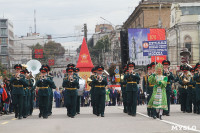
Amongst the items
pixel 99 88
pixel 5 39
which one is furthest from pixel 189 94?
pixel 5 39

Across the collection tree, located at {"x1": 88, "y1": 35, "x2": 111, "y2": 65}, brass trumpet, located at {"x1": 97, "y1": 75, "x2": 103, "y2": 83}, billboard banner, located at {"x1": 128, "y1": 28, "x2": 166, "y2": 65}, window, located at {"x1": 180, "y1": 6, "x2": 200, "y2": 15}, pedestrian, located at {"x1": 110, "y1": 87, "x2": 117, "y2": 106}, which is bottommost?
pedestrian, located at {"x1": 110, "y1": 87, "x2": 117, "y2": 106}

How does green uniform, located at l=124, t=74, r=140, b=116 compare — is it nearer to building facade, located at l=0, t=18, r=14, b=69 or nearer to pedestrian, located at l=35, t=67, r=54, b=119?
pedestrian, located at l=35, t=67, r=54, b=119

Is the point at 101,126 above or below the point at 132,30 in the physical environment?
below

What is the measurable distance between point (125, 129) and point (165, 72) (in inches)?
207

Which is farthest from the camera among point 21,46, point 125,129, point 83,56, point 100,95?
point 21,46

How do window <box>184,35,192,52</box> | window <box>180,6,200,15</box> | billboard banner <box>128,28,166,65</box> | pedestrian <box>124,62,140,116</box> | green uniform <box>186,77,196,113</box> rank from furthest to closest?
window <box>180,6,200,15</box>
window <box>184,35,192,52</box>
billboard banner <box>128,28,166,65</box>
green uniform <box>186,77,196,113</box>
pedestrian <box>124,62,140,116</box>

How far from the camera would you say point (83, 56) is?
51.2 meters

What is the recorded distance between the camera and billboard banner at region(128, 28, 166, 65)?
51.3 metres

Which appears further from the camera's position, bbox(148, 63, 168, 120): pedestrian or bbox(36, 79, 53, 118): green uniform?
bbox(36, 79, 53, 118): green uniform

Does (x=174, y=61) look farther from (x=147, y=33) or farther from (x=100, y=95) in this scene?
(x=100, y=95)

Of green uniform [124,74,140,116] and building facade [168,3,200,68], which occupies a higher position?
building facade [168,3,200,68]

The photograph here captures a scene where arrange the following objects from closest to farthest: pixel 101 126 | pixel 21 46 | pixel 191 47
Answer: pixel 101 126 → pixel 191 47 → pixel 21 46

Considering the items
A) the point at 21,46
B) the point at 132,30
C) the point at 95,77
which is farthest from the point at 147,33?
the point at 21,46

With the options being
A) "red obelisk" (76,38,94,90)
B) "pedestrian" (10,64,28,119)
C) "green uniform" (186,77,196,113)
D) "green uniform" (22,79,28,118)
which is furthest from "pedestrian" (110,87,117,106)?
"pedestrian" (10,64,28,119)
